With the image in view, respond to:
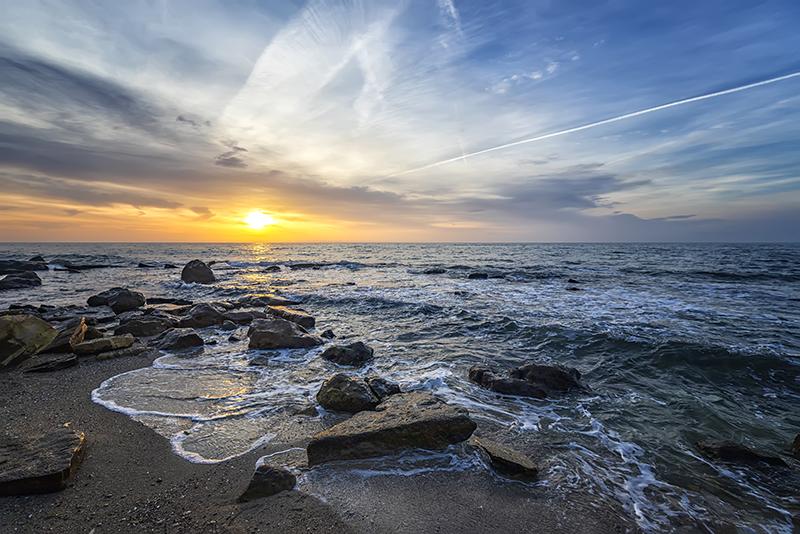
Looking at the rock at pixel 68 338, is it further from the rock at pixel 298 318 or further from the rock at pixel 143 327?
the rock at pixel 298 318

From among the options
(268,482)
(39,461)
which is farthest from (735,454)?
(39,461)

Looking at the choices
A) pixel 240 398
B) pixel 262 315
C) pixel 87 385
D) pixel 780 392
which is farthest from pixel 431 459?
pixel 262 315

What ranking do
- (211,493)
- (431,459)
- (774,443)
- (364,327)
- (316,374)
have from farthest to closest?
(364,327), (316,374), (774,443), (431,459), (211,493)

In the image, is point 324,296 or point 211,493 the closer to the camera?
point 211,493

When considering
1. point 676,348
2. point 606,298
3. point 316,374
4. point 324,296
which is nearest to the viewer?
point 316,374

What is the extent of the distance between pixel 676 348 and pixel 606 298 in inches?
383

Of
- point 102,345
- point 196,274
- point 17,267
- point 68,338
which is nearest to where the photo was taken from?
point 68,338

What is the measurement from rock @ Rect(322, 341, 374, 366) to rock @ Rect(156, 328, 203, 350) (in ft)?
13.5

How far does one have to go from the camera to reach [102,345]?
372 inches

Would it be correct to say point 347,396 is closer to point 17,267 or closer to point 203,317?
point 203,317

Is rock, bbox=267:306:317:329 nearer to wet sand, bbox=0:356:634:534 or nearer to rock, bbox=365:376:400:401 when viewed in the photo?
rock, bbox=365:376:400:401

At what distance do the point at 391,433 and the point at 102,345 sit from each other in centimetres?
887

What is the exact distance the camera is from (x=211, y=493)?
13.4 feet

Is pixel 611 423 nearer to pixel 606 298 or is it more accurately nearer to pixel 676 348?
pixel 676 348
